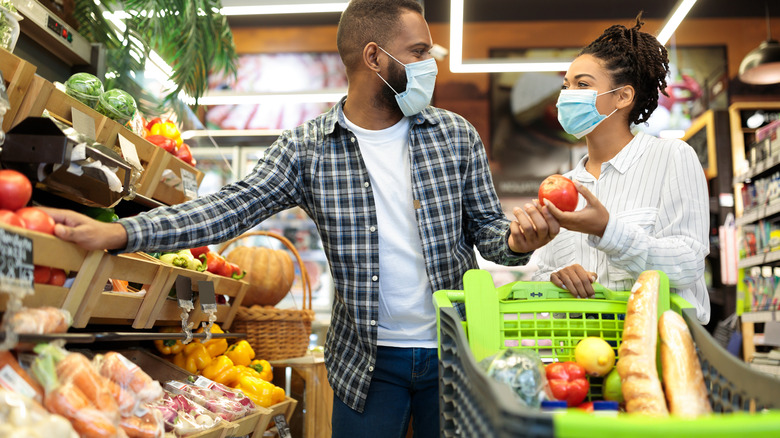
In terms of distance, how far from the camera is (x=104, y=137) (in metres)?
2.07

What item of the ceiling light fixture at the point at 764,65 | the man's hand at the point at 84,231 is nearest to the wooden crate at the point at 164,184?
the man's hand at the point at 84,231

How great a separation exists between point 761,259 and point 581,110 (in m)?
3.69

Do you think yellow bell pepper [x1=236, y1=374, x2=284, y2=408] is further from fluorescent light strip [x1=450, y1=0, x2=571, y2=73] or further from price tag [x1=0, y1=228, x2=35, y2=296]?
fluorescent light strip [x1=450, y1=0, x2=571, y2=73]

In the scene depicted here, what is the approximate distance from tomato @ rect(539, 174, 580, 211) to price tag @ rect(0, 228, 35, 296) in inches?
45.4

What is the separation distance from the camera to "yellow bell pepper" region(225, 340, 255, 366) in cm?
309

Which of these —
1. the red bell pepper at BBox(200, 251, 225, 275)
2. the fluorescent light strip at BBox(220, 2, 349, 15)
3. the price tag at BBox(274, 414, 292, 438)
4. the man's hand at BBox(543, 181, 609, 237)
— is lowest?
the price tag at BBox(274, 414, 292, 438)

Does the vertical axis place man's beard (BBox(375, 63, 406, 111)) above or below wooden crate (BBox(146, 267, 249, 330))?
above

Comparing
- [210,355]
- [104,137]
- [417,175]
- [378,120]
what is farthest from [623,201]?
[210,355]

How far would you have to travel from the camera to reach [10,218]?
1.30 metres

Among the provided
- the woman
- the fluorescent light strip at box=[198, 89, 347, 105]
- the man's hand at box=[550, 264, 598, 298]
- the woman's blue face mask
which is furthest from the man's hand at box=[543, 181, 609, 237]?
the fluorescent light strip at box=[198, 89, 347, 105]

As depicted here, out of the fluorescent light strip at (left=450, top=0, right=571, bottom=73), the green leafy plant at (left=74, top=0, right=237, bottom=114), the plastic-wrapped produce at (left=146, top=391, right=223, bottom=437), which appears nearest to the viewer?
the plastic-wrapped produce at (left=146, top=391, right=223, bottom=437)

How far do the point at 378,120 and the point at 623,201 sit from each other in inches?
32.4

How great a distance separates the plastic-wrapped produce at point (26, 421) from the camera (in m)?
1.06

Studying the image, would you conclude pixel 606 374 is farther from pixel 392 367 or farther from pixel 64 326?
pixel 64 326
